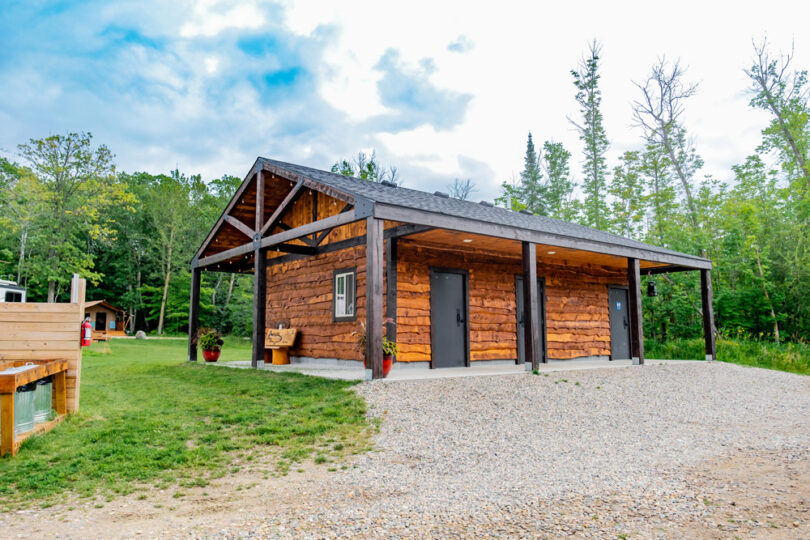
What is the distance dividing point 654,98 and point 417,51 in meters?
10.5

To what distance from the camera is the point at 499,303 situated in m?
10.5

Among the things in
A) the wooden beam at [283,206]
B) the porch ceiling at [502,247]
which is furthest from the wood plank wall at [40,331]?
the porch ceiling at [502,247]

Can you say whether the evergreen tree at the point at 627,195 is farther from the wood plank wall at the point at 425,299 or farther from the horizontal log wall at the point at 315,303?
the horizontal log wall at the point at 315,303

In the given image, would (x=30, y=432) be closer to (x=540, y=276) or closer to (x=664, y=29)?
(x=540, y=276)

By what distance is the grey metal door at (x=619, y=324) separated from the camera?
1315 centimetres

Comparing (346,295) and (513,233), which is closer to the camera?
(513,233)

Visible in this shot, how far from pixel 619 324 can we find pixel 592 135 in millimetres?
14068

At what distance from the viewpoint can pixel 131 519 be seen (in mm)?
2932

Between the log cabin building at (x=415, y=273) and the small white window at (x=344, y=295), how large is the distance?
2 cm

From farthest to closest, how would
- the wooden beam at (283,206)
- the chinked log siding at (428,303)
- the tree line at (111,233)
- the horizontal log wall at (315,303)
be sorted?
the tree line at (111,233) → the horizontal log wall at (315,303) → the chinked log siding at (428,303) → the wooden beam at (283,206)

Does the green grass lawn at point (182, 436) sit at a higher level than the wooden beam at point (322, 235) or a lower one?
lower

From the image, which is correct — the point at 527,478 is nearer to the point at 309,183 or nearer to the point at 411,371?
the point at 411,371

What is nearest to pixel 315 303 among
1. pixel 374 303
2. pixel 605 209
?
pixel 374 303

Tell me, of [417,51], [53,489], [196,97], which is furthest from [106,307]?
[53,489]
